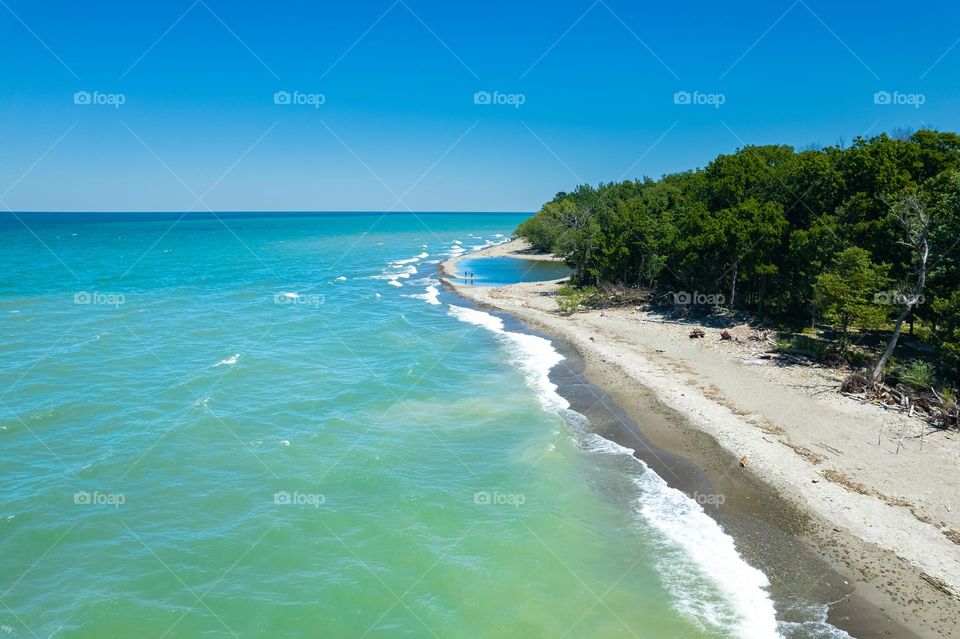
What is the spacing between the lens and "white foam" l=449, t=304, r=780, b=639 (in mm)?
13195

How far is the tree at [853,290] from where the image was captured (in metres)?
25.7

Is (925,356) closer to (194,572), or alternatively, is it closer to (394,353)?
(394,353)

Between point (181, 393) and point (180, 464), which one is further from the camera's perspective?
point (181, 393)

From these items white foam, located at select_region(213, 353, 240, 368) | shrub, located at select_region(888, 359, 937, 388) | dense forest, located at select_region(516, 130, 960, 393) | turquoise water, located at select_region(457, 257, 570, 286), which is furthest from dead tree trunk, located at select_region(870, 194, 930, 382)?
turquoise water, located at select_region(457, 257, 570, 286)

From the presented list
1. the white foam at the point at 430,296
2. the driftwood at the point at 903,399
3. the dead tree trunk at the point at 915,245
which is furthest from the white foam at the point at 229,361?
the dead tree trunk at the point at 915,245

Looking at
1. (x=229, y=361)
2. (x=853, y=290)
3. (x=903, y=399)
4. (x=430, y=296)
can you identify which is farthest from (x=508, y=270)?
(x=903, y=399)

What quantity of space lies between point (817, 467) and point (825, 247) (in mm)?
18056

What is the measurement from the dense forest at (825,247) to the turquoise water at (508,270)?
59.7 ft

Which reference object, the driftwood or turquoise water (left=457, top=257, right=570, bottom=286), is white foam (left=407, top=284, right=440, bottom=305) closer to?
turquoise water (left=457, top=257, right=570, bottom=286)

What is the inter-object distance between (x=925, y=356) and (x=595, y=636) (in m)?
25.3

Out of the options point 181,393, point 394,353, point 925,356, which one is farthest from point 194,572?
point 925,356

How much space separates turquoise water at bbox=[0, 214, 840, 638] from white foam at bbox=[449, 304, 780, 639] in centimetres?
7

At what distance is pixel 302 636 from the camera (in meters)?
13.3

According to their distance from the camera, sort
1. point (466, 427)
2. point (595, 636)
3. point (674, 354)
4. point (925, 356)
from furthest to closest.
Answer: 1. point (674, 354)
2. point (925, 356)
3. point (466, 427)
4. point (595, 636)
